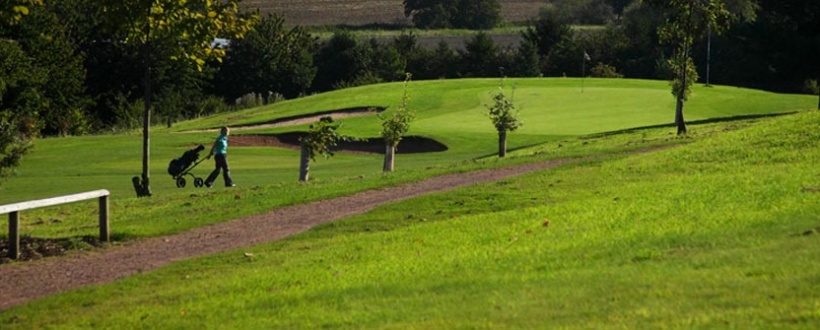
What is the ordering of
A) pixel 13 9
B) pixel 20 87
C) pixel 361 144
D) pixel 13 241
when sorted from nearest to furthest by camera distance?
1. pixel 13 241
2. pixel 13 9
3. pixel 361 144
4. pixel 20 87

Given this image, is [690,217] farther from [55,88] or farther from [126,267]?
[55,88]

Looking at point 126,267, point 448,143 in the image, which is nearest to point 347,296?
point 126,267

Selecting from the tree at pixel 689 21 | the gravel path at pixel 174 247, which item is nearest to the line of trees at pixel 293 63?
the tree at pixel 689 21

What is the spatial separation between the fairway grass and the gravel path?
0.60 meters

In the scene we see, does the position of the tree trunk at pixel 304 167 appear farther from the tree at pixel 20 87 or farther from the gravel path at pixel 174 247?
the tree at pixel 20 87

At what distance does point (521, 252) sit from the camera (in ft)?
49.9

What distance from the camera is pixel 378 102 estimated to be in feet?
199

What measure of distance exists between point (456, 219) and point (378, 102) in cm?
4116

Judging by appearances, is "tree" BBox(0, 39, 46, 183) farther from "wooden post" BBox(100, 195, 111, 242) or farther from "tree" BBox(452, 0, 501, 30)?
"tree" BBox(452, 0, 501, 30)

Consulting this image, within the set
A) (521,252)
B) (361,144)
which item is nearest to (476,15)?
(361,144)

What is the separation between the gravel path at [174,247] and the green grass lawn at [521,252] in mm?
576

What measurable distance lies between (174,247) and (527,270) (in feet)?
22.4

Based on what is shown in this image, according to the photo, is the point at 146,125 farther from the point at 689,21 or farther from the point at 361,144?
the point at 361,144

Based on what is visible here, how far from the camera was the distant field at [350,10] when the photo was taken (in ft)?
495
